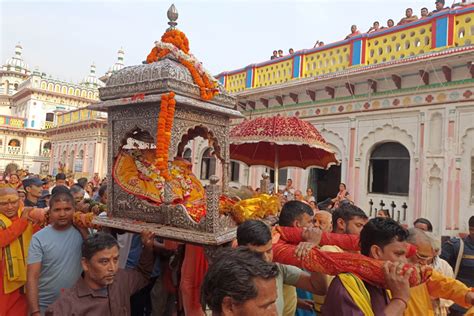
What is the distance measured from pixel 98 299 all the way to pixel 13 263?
1.11 metres

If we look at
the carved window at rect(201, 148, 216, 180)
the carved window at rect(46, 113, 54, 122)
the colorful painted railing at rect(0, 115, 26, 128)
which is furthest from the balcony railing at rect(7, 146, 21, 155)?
the carved window at rect(201, 148, 216, 180)

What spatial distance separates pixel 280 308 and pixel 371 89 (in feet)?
26.7

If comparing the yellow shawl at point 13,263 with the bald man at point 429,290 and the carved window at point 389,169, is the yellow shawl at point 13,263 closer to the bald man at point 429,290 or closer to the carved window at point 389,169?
the bald man at point 429,290

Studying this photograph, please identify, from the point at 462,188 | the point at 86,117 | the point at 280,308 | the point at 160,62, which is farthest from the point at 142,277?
the point at 86,117

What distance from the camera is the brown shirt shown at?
2176 mm

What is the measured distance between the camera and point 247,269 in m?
1.50

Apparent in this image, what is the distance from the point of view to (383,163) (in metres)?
9.63

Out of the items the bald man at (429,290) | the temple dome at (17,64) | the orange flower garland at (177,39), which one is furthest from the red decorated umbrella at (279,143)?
the temple dome at (17,64)

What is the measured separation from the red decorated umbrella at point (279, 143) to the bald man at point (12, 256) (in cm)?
316

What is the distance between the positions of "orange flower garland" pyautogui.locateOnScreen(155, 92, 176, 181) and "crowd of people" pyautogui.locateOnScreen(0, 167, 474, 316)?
0.59 meters

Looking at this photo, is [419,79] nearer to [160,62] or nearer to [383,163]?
[383,163]

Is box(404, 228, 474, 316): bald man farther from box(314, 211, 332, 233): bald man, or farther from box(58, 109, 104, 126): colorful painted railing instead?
box(58, 109, 104, 126): colorful painted railing

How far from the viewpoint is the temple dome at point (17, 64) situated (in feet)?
132

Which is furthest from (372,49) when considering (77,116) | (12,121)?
(12,121)
